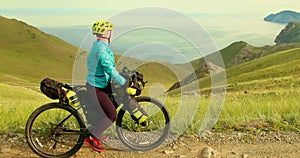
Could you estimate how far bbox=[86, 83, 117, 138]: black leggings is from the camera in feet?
21.0

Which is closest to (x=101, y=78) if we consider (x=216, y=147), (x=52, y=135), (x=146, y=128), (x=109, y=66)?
(x=109, y=66)

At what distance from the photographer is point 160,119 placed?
26.1 feet

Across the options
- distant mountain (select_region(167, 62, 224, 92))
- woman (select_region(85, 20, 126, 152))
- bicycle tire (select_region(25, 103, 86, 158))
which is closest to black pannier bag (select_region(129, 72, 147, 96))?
woman (select_region(85, 20, 126, 152))

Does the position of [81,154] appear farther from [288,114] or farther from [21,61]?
[21,61]

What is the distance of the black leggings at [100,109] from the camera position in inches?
252

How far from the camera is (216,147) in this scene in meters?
6.96

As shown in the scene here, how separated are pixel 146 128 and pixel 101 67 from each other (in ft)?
6.64

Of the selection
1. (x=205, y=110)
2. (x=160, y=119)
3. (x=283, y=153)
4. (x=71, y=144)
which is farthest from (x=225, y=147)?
(x=71, y=144)

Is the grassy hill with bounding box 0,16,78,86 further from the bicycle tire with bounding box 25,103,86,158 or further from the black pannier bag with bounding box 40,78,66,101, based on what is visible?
the black pannier bag with bounding box 40,78,66,101

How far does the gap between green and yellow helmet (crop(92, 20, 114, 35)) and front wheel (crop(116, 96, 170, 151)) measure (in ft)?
4.93

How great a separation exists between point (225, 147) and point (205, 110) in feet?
7.88

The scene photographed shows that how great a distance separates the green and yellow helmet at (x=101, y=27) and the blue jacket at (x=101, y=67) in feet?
0.57

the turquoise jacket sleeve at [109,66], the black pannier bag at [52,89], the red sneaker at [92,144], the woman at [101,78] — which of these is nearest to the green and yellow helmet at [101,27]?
the woman at [101,78]

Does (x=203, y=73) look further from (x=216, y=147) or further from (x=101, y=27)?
(x=101, y=27)
